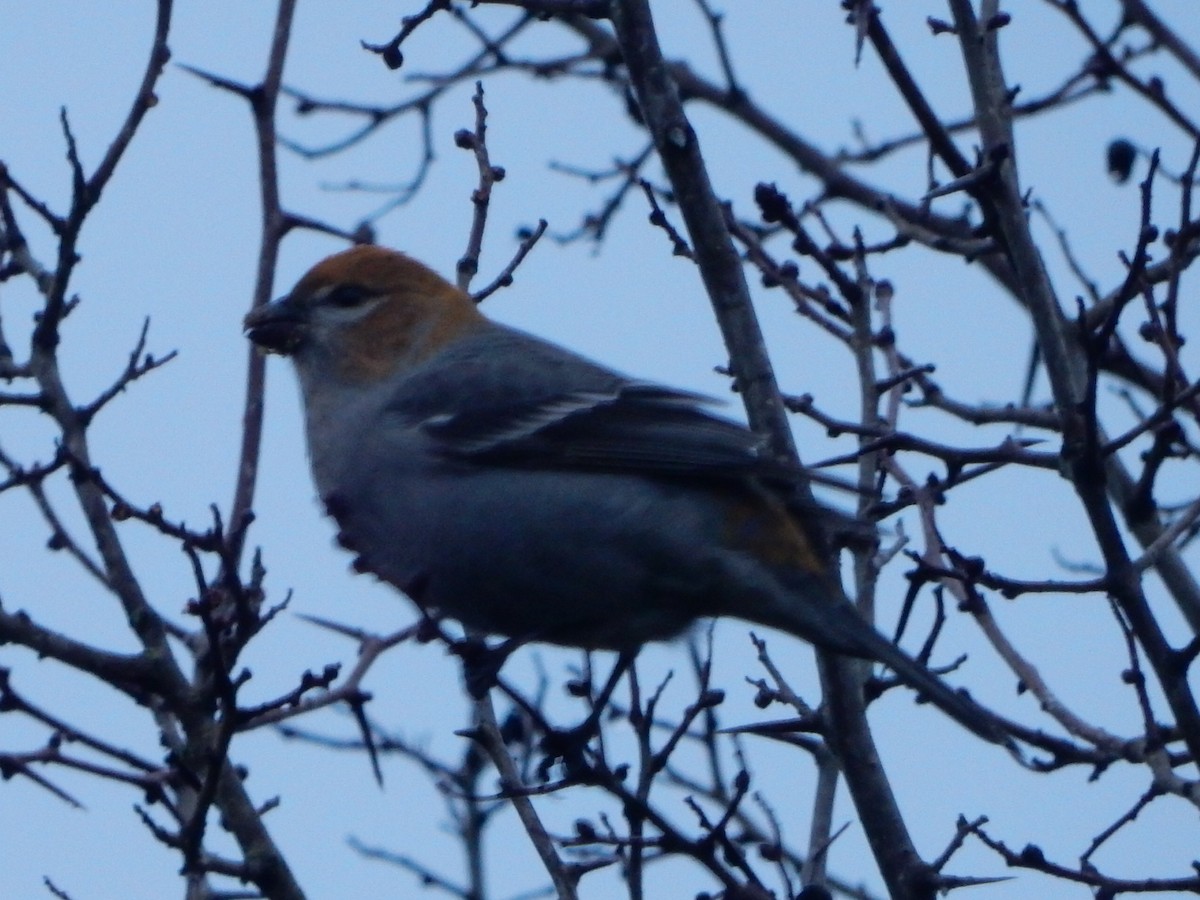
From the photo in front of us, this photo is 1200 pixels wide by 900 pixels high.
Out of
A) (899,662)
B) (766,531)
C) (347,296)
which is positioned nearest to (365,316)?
(347,296)

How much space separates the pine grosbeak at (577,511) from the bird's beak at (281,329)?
17.8 inches

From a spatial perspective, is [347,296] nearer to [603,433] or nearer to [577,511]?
[603,433]

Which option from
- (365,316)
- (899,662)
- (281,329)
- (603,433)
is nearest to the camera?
(899,662)

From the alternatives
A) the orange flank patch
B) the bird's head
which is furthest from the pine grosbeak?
the bird's head

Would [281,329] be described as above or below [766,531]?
above

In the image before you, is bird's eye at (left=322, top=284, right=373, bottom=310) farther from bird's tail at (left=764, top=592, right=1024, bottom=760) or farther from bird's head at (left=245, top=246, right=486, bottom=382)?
bird's tail at (left=764, top=592, right=1024, bottom=760)

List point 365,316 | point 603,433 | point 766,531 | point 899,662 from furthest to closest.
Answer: point 365,316 → point 603,433 → point 766,531 → point 899,662

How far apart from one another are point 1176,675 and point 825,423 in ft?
3.83

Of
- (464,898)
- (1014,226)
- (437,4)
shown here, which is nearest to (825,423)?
(1014,226)

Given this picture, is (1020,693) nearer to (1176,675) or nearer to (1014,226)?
(1176,675)

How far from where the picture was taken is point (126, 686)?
364 cm

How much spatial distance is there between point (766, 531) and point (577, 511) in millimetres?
503

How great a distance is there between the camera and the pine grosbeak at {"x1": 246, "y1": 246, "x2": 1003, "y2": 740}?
4.62 metres

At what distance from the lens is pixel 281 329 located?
5684 mm
